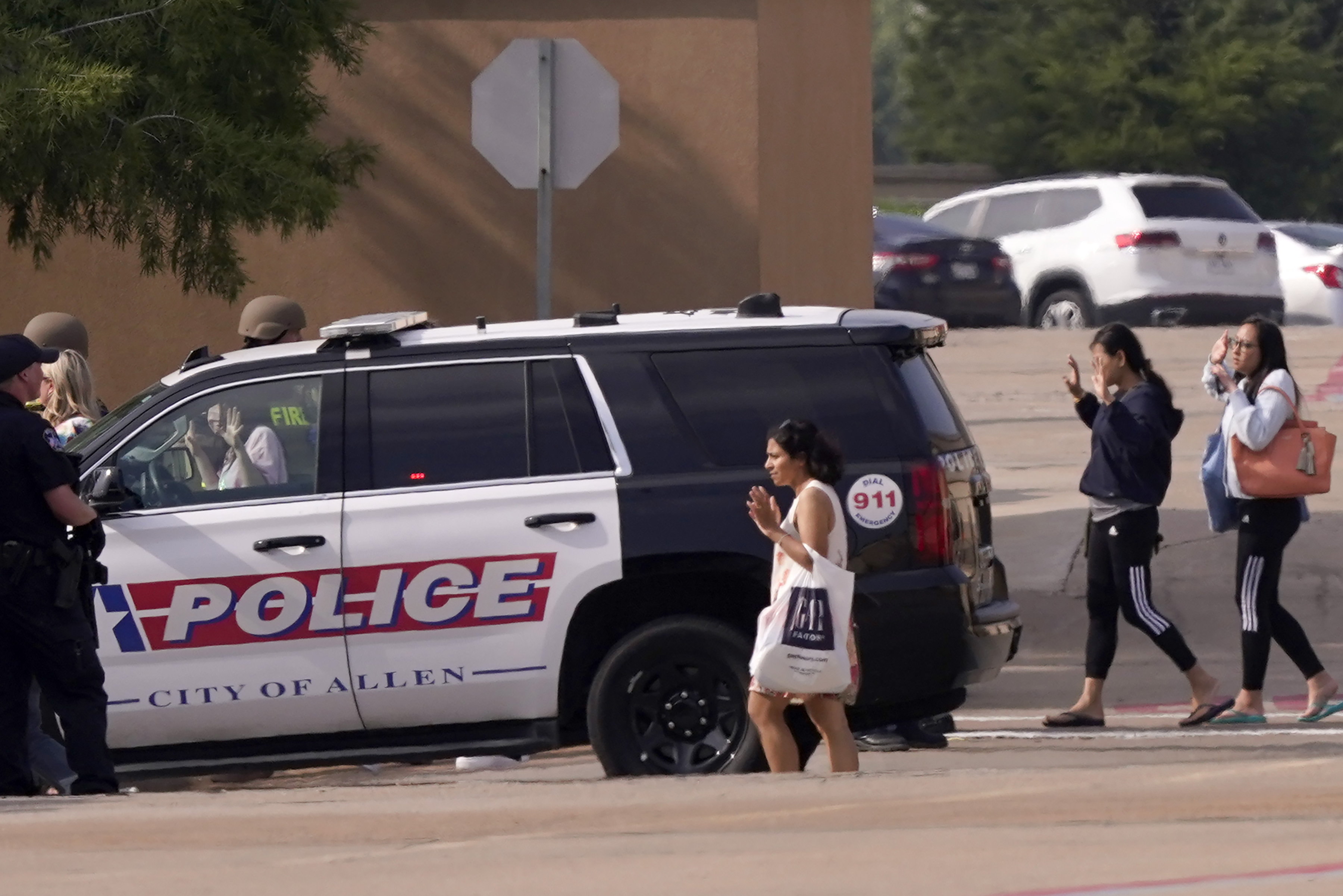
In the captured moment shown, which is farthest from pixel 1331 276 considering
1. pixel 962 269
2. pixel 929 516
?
pixel 929 516

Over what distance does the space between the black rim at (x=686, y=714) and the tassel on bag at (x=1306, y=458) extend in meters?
3.03

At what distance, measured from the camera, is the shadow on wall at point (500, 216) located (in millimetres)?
13930

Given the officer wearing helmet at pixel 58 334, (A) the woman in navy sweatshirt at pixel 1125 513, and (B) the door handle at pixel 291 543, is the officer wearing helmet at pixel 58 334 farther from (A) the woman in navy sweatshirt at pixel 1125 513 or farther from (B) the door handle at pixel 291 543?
(A) the woman in navy sweatshirt at pixel 1125 513

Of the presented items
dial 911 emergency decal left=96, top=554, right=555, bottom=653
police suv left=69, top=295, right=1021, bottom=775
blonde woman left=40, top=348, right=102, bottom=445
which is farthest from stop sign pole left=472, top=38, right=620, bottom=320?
dial 911 emergency decal left=96, top=554, right=555, bottom=653

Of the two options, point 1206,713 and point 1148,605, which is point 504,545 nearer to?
point 1148,605

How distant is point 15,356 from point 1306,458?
5.36m

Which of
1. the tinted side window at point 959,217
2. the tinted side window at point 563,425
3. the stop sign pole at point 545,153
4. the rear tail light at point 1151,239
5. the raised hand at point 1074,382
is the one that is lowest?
the tinted side window at point 563,425

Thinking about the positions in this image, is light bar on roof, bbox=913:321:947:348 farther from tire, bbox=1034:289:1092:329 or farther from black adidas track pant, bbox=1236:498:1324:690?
tire, bbox=1034:289:1092:329

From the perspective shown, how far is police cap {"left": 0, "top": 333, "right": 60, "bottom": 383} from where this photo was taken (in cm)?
707

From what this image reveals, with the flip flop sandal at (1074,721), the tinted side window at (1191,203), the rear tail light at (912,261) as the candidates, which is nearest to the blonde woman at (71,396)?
the flip flop sandal at (1074,721)

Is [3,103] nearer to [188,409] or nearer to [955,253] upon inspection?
[188,409]

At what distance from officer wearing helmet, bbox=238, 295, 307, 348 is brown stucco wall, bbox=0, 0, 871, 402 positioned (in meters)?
4.58

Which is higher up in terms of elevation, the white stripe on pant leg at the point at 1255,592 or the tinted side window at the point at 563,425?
the tinted side window at the point at 563,425

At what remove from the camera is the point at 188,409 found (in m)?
7.54
